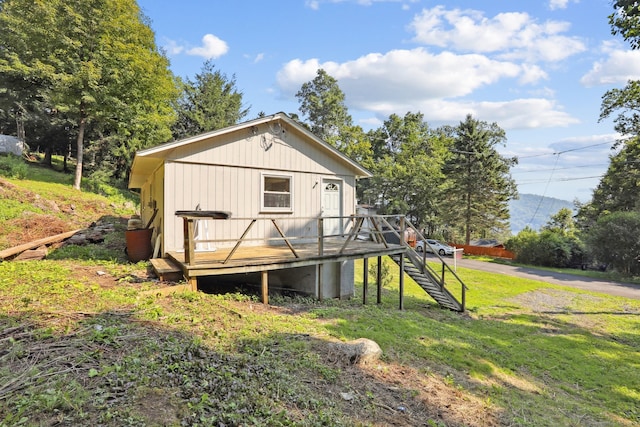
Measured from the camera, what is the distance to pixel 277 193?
374 inches

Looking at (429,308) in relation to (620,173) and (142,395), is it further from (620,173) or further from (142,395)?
(620,173)

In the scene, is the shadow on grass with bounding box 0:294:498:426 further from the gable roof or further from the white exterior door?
the white exterior door

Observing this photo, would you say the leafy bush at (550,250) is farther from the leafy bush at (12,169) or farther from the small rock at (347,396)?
the leafy bush at (12,169)

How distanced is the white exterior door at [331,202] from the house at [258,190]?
0.03 metres

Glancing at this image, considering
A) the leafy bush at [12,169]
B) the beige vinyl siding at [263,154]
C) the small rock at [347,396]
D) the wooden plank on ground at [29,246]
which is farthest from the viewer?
the leafy bush at [12,169]

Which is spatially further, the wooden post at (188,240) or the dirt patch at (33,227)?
the dirt patch at (33,227)

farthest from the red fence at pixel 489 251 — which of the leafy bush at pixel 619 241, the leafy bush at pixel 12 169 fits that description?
the leafy bush at pixel 12 169

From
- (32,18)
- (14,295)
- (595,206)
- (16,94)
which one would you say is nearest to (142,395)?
(14,295)

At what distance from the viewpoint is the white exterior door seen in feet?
34.3

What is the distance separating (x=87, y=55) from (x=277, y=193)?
1534cm

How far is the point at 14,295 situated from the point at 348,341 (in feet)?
16.4

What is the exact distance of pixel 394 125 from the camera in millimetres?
36875

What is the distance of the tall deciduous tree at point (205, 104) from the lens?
30195 millimetres

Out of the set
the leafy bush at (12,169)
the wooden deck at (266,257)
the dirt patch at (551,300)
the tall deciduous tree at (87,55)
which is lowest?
the dirt patch at (551,300)
